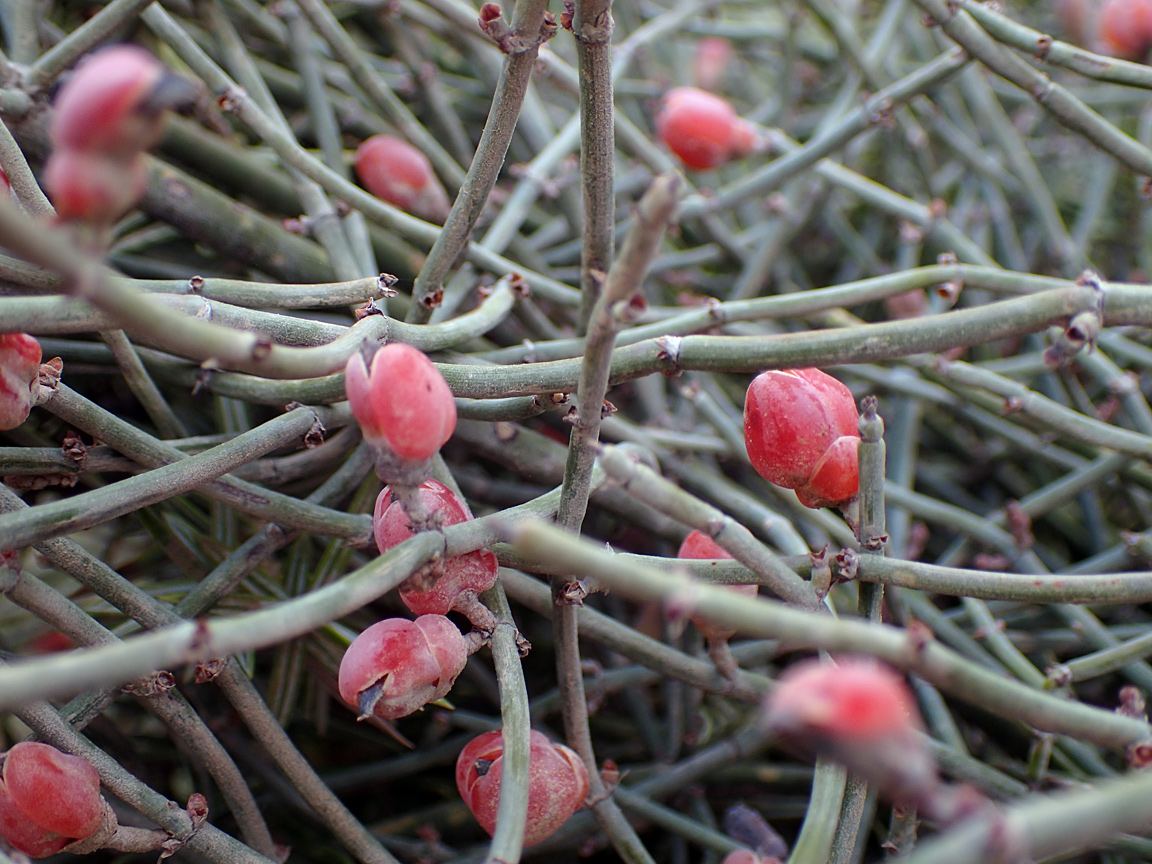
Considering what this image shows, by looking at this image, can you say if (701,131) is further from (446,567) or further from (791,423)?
(446,567)

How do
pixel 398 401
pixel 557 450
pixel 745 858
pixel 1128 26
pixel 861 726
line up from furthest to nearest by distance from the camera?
pixel 1128 26
pixel 557 450
pixel 745 858
pixel 398 401
pixel 861 726

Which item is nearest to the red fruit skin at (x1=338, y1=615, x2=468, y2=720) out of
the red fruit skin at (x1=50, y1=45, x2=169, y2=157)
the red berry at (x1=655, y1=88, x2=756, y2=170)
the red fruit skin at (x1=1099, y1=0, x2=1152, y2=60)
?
the red fruit skin at (x1=50, y1=45, x2=169, y2=157)

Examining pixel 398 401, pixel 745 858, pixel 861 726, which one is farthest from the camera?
pixel 745 858

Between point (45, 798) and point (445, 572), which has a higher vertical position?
point (445, 572)

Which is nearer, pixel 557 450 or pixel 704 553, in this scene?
pixel 704 553

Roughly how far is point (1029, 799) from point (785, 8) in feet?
2.61

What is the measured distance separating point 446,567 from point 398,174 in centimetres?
40

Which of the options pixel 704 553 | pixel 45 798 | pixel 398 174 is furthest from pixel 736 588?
pixel 398 174

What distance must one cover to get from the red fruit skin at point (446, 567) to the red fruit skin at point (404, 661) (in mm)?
11

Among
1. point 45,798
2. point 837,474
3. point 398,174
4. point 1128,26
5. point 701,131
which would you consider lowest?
point 45,798

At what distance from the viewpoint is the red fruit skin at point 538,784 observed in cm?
39

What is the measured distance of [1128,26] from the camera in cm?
76

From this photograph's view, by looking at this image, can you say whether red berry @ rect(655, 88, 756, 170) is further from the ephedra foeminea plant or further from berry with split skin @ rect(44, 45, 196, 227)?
Answer: berry with split skin @ rect(44, 45, 196, 227)

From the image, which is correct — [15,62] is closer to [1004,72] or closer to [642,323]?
[642,323]
